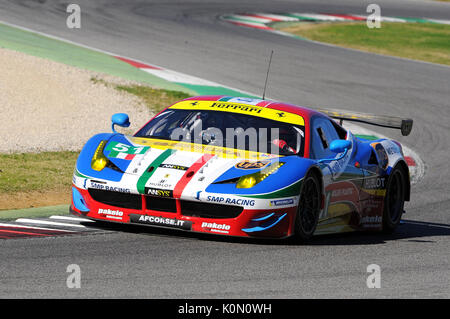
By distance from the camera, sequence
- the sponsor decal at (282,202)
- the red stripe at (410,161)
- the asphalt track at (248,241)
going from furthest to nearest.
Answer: the red stripe at (410,161), the sponsor decal at (282,202), the asphalt track at (248,241)

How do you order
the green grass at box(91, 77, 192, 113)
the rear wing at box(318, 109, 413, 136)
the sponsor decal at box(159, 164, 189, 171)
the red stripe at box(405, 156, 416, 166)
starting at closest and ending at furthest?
the sponsor decal at box(159, 164, 189, 171)
the rear wing at box(318, 109, 413, 136)
the red stripe at box(405, 156, 416, 166)
the green grass at box(91, 77, 192, 113)

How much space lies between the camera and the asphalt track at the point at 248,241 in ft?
19.4

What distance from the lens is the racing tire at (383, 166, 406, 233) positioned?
923 centimetres

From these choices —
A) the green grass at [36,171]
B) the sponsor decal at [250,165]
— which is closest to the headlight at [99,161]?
the sponsor decal at [250,165]

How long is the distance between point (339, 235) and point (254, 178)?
180 cm

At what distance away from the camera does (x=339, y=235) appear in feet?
28.6

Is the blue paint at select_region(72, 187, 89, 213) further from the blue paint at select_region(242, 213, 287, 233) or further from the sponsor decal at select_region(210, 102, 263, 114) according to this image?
the sponsor decal at select_region(210, 102, 263, 114)

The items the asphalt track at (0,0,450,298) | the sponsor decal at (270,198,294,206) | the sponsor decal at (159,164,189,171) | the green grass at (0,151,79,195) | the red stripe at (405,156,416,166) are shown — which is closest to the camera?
the asphalt track at (0,0,450,298)

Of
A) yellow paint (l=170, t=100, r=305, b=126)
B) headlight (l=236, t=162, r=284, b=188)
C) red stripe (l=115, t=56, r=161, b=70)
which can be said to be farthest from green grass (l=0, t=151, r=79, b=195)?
red stripe (l=115, t=56, r=161, b=70)

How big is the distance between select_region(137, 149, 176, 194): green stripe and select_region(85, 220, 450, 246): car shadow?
0.58m

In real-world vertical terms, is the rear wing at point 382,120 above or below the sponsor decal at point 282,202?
above

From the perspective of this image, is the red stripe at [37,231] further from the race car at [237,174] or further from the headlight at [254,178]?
the headlight at [254,178]

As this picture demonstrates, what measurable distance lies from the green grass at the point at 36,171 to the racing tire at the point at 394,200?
3.68m

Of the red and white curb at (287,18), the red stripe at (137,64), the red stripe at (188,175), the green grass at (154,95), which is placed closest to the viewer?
the red stripe at (188,175)
